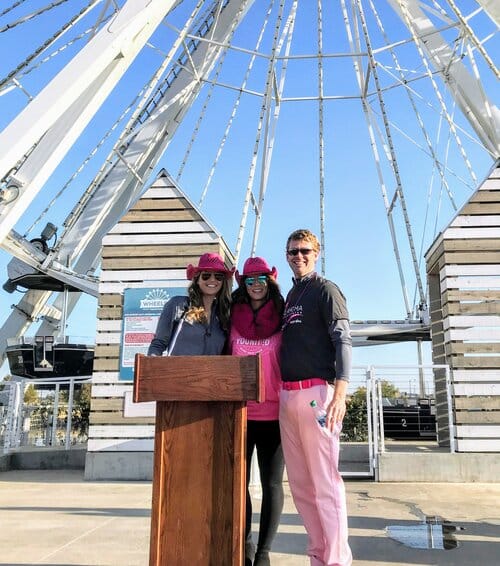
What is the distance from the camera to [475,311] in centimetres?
763

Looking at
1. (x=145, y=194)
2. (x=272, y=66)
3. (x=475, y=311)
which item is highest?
(x=272, y=66)

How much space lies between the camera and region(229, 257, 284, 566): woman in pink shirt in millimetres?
2713

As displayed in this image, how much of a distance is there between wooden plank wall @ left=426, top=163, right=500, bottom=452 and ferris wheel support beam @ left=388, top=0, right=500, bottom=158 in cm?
362

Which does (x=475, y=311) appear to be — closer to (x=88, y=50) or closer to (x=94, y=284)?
(x=88, y=50)

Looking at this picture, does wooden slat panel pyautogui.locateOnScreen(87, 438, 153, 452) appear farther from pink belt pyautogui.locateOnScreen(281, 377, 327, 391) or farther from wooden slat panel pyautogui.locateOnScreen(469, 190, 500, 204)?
wooden slat panel pyautogui.locateOnScreen(469, 190, 500, 204)

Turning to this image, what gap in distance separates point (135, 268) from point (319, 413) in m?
5.86

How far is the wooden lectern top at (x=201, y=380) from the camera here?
206 centimetres

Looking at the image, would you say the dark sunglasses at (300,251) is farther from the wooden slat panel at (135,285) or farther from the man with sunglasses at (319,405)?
the wooden slat panel at (135,285)

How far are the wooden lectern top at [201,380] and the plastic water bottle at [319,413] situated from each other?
0.57m

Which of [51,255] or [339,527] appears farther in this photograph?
[51,255]

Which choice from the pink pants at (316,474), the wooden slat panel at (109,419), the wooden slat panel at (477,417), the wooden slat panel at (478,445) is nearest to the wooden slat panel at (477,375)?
the wooden slat panel at (477,417)

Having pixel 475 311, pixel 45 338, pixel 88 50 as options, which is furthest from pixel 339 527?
pixel 45 338

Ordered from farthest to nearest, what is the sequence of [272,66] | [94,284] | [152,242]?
1. [94,284]
2. [272,66]
3. [152,242]

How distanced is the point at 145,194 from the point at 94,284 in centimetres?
848
